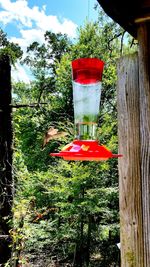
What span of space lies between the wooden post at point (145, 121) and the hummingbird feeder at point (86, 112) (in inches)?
4.2

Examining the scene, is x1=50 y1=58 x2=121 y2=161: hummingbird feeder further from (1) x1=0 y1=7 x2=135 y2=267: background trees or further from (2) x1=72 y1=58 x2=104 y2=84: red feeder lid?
(1) x1=0 y1=7 x2=135 y2=267: background trees

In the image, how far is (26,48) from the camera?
1325 cm

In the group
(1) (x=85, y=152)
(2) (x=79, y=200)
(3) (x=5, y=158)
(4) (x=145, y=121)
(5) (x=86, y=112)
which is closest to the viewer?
(4) (x=145, y=121)

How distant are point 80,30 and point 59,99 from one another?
2.03m

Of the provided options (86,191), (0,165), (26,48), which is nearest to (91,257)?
(86,191)

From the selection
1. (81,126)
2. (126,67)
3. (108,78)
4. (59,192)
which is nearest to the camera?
(126,67)

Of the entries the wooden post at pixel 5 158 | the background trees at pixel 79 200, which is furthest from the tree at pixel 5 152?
the background trees at pixel 79 200

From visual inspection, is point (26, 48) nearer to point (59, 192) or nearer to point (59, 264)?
point (59, 192)

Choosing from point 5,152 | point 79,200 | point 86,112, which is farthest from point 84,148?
point 79,200

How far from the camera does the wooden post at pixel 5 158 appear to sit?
4551 mm

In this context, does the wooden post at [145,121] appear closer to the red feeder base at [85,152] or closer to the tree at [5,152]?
the red feeder base at [85,152]

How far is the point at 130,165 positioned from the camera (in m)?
0.61

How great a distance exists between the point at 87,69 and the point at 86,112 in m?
0.18

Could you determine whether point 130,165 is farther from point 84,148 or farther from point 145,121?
point 84,148
